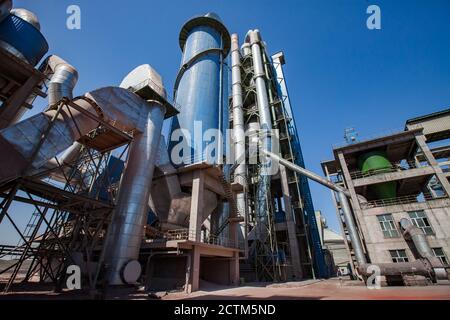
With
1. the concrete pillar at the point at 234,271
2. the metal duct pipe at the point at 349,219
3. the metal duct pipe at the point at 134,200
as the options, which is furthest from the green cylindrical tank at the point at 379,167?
the metal duct pipe at the point at 134,200

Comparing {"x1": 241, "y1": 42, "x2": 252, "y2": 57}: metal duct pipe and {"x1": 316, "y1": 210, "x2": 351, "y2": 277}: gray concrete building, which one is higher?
{"x1": 241, "y1": 42, "x2": 252, "y2": 57}: metal duct pipe

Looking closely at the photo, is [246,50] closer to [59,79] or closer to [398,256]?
[59,79]

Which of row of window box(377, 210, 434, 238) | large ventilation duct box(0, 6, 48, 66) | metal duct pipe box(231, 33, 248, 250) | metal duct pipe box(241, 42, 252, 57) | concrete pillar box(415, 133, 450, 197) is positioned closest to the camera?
large ventilation duct box(0, 6, 48, 66)

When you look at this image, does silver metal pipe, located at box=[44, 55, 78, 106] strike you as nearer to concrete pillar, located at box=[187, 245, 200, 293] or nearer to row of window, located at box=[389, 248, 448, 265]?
concrete pillar, located at box=[187, 245, 200, 293]

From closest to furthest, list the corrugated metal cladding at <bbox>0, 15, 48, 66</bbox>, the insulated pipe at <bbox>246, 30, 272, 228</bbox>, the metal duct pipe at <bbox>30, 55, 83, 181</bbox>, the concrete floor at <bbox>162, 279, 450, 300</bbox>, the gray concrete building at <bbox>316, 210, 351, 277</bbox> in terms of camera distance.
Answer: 1. the concrete floor at <bbox>162, 279, 450, 300</bbox>
2. the corrugated metal cladding at <bbox>0, 15, 48, 66</bbox>
3. the metal duct pipe at <bbox>30, 55, 83, 181</bbox>
4. the insulated pipe at <bbox>246, 30, 272, 228</bbox>
5. the gray concrete building at <bbox>316, 210, 351, 277</bbox>

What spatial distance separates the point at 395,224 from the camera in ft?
60.8

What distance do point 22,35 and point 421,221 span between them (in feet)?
112

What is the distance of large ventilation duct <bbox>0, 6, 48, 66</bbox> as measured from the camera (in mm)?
13492

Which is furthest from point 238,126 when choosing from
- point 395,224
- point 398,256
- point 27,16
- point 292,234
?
point 27,16

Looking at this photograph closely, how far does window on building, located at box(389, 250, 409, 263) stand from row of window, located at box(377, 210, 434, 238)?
1249 mm

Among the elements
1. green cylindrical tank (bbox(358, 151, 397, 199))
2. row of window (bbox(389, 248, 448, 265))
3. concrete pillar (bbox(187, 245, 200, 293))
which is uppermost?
green cylindrical tank (bbox(358, 151, 397, 199))

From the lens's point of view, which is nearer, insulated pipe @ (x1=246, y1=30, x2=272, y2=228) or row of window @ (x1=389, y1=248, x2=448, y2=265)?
row of window @ (x1=389, y1=248, x2=448, y2=265)

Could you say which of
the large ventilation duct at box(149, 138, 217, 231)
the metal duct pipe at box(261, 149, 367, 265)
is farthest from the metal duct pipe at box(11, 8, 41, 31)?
the metal duct pipe at box(261, 149, 367, 265)
